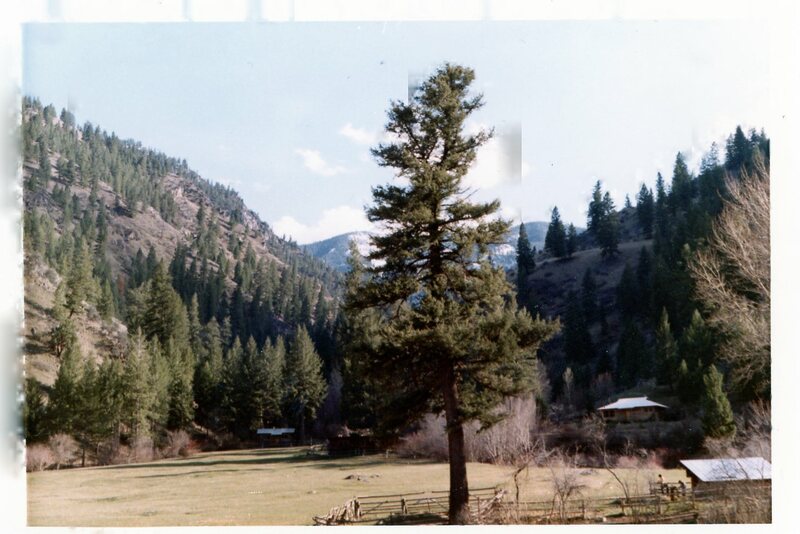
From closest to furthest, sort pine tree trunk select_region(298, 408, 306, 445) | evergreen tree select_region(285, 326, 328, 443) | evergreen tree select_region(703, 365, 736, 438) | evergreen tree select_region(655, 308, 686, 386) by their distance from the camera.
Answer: evergreen tree select_region(703, 365, 736, 438)
evergreen tree select_region(655, 308, 686, 386)
pine tree trunk select_region(298, 408, 306, 445)
evergreen tree select_region(285, 326, 328, 443)

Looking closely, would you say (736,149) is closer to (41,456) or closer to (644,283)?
(644,283)

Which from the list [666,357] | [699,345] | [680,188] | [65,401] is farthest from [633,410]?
[680,188]

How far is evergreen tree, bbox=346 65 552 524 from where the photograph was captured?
17.4m

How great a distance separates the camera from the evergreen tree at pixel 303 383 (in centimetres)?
8456

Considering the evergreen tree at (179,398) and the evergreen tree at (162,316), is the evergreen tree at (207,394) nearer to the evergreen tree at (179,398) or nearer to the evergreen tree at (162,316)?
the evergreen tree at (179,398)

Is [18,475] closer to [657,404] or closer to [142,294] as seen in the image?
[657,404]

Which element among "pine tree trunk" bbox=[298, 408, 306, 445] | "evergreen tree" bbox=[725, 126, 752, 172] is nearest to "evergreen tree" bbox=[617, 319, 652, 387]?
"pine tree trunk" bbox=[298, 408, 306, 445]

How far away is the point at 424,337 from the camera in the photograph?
54.7 feet

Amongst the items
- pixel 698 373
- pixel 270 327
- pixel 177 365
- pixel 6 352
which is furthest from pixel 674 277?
pixel 270 327

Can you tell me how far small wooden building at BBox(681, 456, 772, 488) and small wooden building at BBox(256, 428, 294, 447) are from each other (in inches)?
2464

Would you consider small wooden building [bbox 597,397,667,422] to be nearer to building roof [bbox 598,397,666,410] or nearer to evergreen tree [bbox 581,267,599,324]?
building roof [bbox 598,397,666,410]

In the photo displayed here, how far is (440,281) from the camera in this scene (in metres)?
17.9

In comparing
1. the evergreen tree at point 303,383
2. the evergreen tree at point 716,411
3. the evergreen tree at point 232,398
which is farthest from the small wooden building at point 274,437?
the evergreen tree at point 716,411

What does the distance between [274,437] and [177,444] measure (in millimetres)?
16424
